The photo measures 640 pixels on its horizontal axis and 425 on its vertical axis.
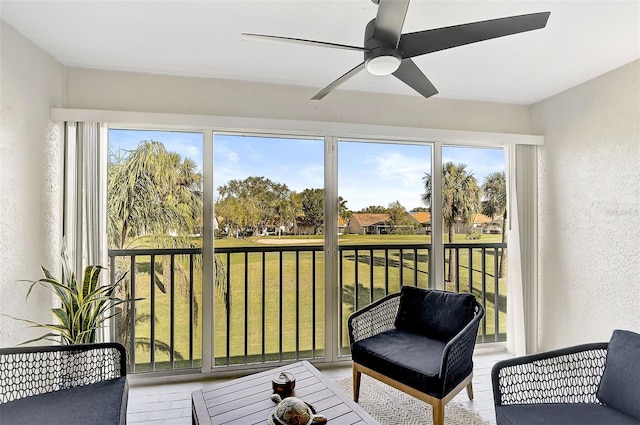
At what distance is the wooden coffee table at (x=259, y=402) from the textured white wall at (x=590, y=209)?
7.73 feet

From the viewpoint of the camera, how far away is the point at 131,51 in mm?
2475

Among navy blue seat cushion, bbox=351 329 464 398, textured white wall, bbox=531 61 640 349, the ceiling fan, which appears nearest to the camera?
the ceiling fan

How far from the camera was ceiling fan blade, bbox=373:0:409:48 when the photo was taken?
4.17 ft

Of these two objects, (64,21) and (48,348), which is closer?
(48,348)

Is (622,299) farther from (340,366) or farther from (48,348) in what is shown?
(48,348)

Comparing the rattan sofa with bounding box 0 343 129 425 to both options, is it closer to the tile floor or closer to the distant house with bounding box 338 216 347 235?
the tile floor

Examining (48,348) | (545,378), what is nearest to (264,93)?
(48,348)

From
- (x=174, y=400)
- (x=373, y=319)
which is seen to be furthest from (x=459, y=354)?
(x=174, y=400)

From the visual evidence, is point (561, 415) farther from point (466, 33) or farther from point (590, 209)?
point (590, 209)

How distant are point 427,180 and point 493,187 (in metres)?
0.74

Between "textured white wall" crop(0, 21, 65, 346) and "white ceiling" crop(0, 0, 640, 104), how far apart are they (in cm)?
18

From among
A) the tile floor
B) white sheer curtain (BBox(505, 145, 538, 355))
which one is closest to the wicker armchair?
the tile floor

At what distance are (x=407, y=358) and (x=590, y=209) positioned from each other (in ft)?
6.73

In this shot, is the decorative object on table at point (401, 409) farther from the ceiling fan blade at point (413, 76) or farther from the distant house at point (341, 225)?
the ceiling fan blade at point (413, 76)
